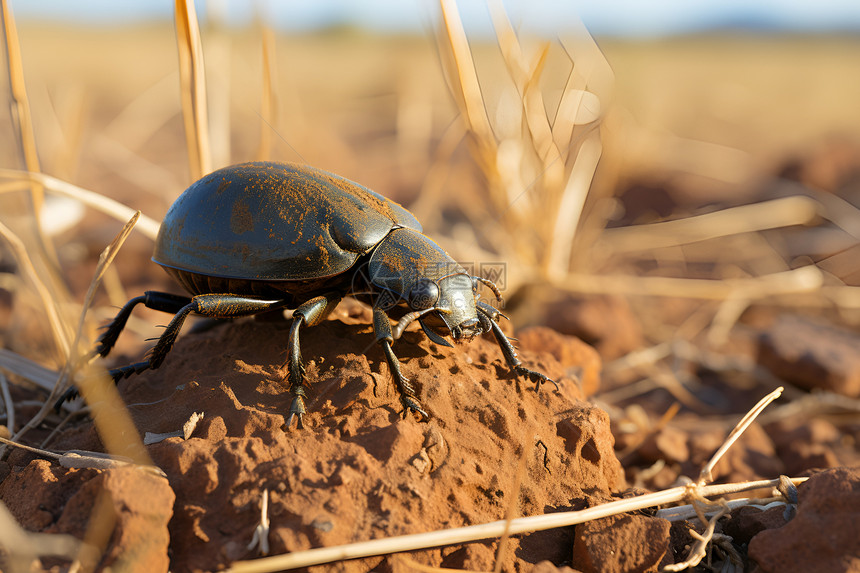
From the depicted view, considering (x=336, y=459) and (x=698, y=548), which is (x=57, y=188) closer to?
(x=336, y=459)

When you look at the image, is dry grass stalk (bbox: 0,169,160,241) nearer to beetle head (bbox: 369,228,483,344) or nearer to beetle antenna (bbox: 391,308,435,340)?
beetle head (bbox: 369,228,483,344)

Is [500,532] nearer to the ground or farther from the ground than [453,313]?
nearer to the ground

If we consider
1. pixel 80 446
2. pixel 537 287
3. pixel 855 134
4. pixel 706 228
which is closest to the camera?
pixel 80 446

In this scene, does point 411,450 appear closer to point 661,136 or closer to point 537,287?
point 537,287

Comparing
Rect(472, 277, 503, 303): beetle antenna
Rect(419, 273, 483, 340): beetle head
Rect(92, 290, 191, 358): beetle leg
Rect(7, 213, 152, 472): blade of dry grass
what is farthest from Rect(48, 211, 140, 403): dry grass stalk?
Rect(472, 277, 503, 303): beetle antenna

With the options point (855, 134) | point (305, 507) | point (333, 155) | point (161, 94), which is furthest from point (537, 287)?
point (855, 134)

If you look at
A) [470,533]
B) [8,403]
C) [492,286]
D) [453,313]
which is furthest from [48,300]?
[470,533]
